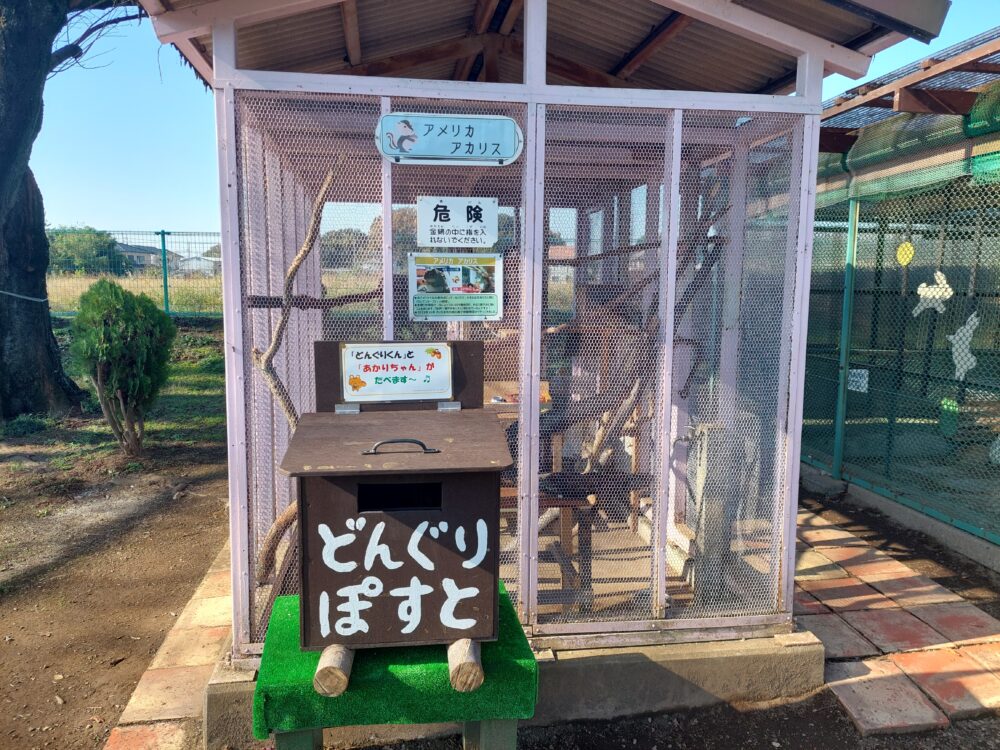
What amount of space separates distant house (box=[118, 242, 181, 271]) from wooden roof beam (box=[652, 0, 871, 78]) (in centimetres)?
1193

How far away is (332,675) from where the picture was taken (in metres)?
1.91

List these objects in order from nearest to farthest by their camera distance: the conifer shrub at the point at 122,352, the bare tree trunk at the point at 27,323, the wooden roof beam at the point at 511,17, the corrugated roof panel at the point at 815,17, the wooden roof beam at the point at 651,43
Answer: the corrugated roof panel at the point at 815,17 → the wooden roof beam at the point at 651,43 → the wooden roof beam at the point at 511,17 → the conifer shrub at the point at 122,352 → the bare tree trunk at the point at 27,323

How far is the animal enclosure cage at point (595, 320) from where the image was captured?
2.88m

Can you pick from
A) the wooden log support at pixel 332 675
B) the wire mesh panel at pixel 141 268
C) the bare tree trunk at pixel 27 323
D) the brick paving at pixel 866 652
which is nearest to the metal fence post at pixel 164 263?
the wire mesh panel at pixel 141 268

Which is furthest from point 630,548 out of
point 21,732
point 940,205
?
point 940,205

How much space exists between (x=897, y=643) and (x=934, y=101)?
3729 millimetres

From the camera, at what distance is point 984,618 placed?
13.1 ft

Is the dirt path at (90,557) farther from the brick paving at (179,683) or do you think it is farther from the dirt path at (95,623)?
the brick paving at (179,683)

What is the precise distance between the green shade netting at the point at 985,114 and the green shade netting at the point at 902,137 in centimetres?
12

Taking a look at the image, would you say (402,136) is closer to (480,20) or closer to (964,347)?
(480,20)

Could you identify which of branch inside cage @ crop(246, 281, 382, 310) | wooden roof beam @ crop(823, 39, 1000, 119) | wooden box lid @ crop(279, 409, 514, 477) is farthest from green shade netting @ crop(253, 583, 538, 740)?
wooden roof beam @ crop(823, 39, 1000, 119)

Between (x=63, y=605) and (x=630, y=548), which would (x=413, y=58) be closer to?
(x=630, y=548)

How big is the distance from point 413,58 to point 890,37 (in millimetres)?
2261

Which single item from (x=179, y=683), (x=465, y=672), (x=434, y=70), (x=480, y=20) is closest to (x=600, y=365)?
(x=465, y=672)
